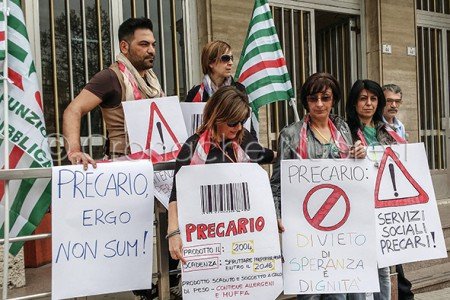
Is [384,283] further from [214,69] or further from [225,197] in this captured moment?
[214,69]

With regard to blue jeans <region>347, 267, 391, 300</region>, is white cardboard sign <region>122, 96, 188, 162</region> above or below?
above

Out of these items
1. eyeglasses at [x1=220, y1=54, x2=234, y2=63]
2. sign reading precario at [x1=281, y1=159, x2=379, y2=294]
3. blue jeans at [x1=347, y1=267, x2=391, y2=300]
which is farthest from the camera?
eyeglasses at [x1=220, y1=54, x2=234, y2=63]

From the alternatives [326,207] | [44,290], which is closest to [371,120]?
[326,207]

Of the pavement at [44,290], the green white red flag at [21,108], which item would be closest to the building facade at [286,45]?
the pavement at [44,290]

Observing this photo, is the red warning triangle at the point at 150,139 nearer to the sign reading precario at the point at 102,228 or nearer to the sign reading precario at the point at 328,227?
the sign reading precario at the point at 102,228

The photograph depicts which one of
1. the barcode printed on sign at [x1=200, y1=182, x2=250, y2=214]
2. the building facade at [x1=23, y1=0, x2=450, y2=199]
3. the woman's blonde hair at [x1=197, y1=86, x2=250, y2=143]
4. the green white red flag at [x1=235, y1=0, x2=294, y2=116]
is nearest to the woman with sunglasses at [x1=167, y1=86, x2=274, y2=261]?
the woman's blonde hair at [x1=197, y1=86, x2=250, y2=143]

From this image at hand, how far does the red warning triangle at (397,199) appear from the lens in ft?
9.60

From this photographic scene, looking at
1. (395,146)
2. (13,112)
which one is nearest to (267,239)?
(395,146)

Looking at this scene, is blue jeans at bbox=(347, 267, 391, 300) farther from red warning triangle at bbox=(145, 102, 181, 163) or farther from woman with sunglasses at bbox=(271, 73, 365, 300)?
red warning triangle at bbox=(145, 102, 181, 163)

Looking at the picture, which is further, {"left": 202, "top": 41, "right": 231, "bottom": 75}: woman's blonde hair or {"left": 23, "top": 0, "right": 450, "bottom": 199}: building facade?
{"left": 23, "top": 0, "right": 450, "bottom": 199}: building facade

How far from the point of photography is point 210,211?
94.5 inches

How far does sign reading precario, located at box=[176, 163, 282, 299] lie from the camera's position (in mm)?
2357

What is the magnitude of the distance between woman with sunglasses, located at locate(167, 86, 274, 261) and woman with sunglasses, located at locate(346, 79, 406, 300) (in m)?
A: 1.01

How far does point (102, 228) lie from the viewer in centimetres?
247
